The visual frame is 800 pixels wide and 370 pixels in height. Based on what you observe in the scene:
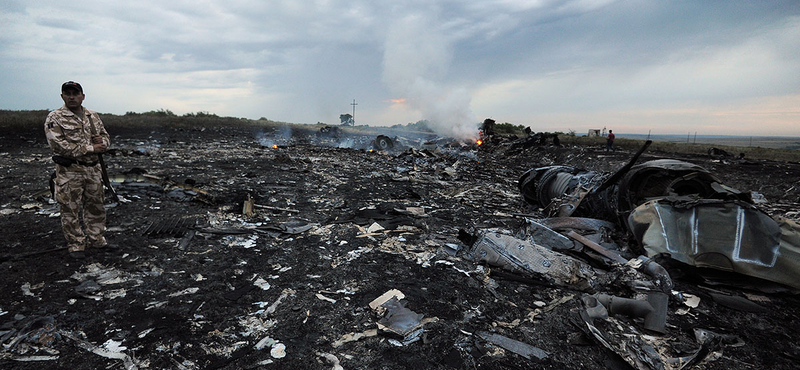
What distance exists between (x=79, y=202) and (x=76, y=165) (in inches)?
17.7

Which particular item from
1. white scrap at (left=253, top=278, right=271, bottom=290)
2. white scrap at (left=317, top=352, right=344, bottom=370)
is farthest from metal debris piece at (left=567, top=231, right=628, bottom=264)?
white scrap at (left=253, top=278, right=271, bottom=290)

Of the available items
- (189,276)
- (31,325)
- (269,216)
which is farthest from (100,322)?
(269,216)

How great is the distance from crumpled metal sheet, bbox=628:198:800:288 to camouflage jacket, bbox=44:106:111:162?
626cm

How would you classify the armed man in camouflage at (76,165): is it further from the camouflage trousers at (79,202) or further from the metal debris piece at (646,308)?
the metal debris piece at (646,308)

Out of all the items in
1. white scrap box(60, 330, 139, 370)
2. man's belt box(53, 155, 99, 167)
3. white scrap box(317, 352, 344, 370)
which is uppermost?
man's belt box(53, 155, 99, 167)

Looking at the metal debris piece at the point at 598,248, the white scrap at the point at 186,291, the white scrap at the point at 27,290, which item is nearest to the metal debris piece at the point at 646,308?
the metal debris piece at the point at 598,248

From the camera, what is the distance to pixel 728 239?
324 centimetres

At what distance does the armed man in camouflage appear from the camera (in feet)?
11.0

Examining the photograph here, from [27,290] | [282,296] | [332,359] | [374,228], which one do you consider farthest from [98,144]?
[332,359]

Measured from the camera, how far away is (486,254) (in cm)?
383

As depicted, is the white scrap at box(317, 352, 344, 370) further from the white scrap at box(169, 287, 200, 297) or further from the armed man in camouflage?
the armed man in camouflage

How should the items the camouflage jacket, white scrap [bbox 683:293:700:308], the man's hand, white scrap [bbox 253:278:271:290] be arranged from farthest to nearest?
the man's hand < the camouflage jacket < white scrap [bbox 253:278:271:290] < white scrap [bbox 683:293:700:308]

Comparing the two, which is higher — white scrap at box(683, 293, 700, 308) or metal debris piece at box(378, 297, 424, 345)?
white scrap at box(683, 293, 700, 308)

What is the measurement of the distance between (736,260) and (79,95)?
7.27m
